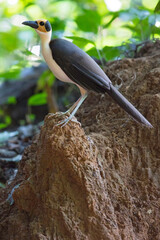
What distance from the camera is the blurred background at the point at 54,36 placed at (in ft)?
14.4

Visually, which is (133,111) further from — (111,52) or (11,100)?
(11,100)

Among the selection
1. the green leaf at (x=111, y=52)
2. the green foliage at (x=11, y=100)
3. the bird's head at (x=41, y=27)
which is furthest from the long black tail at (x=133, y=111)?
the green foliage at (x=11, y=100)

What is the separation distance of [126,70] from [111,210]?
1.54 meters

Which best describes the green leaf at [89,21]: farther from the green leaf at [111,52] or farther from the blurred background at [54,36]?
the green leaf at [111,52]

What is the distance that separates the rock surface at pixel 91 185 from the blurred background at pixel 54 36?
1.51 meters

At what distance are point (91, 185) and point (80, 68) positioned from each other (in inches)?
34.2

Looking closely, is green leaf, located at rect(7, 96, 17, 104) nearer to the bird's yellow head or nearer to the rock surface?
the rock surface

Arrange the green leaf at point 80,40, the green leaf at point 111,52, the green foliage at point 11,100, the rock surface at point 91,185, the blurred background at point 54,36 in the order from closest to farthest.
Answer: the rock surface at point 91,185, the green leaf at point 80,40, the green leaf at point 111,52, the blurred background at point 54,36, the green foliage at point 11,100

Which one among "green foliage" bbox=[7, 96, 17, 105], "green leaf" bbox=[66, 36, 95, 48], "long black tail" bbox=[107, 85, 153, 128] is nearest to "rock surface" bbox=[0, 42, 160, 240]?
"long black tail" bbox=[107, 85, 153, 128]

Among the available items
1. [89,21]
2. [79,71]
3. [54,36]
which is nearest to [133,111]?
[79,71]

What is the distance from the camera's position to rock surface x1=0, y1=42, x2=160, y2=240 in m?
2.02

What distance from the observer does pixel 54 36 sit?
16.6 ft

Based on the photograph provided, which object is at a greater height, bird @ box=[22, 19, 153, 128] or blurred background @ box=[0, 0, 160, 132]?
blurred background @ box=[0, 0, 160, 132]

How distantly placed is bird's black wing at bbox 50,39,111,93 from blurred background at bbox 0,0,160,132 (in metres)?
1.15
